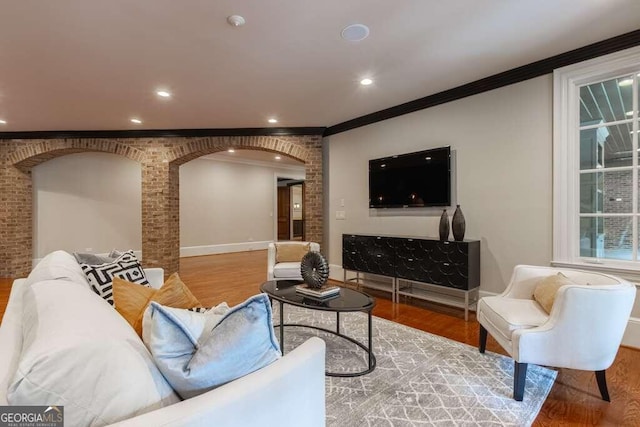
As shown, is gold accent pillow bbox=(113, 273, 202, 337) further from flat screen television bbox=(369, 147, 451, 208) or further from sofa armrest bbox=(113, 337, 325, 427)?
flat screen television bbox=(369, 147, 451, 208)

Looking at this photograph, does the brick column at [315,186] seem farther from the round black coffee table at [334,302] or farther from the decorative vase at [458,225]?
the round black coffee table at [334,302]

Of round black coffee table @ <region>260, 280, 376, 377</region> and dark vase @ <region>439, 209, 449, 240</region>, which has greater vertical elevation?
dark vase @ <region>439, 209, 449, 240</region>

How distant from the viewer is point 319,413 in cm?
104

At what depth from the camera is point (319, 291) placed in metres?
2.39

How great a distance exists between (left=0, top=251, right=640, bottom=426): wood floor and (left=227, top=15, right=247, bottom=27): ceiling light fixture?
299cm

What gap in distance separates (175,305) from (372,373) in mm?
1409

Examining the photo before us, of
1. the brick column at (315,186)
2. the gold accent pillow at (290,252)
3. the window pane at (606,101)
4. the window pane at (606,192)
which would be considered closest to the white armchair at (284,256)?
the gold accent pillow at (290,252)

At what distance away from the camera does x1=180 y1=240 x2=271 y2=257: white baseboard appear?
7556mm

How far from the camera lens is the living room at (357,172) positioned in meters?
2.98

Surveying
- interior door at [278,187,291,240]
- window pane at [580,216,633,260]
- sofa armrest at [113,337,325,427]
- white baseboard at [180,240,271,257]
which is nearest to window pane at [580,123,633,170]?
window pane at [580,216,633,260]

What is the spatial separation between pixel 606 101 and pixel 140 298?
395 cm

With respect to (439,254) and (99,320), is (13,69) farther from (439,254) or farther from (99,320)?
(439,254)

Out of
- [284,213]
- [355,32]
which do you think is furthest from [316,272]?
[284,213]

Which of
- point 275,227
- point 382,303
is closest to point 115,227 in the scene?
point 275,227
